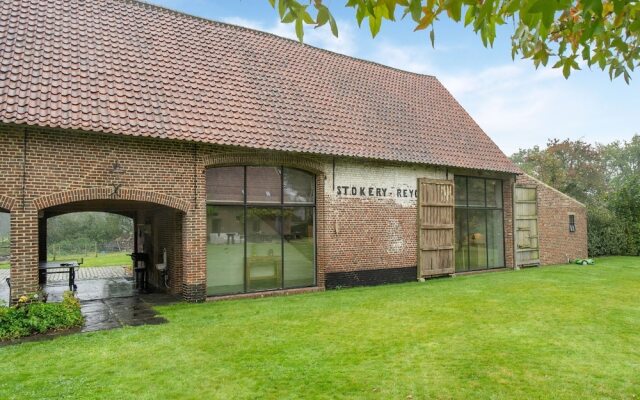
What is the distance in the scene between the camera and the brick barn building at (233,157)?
8898mm

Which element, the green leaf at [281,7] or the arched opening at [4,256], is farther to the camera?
the arched opening at [4,256]

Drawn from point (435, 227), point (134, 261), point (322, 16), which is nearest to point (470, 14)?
point (322, 16)

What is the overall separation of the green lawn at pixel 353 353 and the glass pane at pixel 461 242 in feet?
15.4

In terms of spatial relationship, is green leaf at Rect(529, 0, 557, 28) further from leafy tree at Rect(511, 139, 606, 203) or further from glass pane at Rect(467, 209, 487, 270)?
leafy tree at Rect(511, 139, 606, 203)

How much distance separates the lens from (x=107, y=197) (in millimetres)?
9164

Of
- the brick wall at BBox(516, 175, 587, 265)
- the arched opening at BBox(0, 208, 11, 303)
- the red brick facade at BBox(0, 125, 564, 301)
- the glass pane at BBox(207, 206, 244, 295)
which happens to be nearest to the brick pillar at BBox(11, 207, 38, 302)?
the red brick facade at BBox(0, 125, 564, 301)

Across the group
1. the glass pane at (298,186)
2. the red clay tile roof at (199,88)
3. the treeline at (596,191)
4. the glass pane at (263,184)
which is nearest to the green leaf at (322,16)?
the red clay tile roof at (199,88)

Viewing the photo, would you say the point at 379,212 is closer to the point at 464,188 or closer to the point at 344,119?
the point at 344,119

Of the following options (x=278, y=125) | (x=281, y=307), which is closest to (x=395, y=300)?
(x=281, y=307)

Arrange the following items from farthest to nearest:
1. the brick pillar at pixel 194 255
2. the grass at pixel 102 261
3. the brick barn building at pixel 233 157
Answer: the grass at pixel 102 261 → the brick pillar at pixel 194 255 → the brick barn building at pixel 233 157

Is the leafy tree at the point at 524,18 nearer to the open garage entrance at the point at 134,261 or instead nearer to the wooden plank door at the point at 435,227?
the open garage entrance at the point at 134,261

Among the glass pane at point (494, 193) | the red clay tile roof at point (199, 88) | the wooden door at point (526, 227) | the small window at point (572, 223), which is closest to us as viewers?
the red clay tile roof at point (199, 88)

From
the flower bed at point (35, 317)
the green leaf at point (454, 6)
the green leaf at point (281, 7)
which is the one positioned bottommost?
the flower bed at point (35, 317)

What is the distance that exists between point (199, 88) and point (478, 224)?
10.5 m
